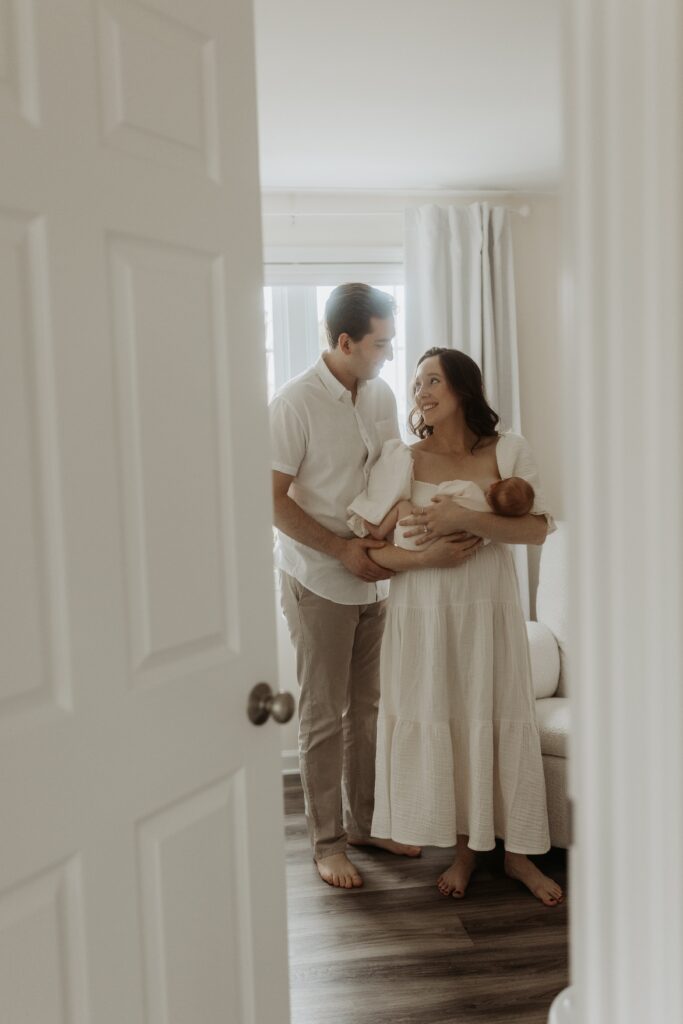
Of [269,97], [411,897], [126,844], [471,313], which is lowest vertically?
[411,897]

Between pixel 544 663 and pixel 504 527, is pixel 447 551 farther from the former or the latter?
pixel 544 663

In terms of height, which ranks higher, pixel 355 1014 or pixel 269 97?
pixel 269 97

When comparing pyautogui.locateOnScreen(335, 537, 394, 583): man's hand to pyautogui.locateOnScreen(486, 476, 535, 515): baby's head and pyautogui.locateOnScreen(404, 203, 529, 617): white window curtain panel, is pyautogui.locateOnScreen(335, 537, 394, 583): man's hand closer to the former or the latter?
pyautogui.locateOnScreen(486, 476, 535, 515): baby's head

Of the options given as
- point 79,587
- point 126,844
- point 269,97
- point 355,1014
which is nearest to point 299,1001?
point 355,1014

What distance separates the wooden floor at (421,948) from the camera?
2.13 metres

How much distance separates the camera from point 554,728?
117 inches

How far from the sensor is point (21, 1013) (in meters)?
1.00

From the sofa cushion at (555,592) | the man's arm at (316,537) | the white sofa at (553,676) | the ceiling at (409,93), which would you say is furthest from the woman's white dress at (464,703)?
the ceiling at (409,93)

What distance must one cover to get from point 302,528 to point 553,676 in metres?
1.16

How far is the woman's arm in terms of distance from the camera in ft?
8.29

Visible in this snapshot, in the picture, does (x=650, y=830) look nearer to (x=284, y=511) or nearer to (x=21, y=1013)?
(x=21, y=1013)

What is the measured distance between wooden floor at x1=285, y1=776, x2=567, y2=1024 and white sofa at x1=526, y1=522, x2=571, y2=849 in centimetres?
19

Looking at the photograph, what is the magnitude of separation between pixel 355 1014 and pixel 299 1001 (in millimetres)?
146

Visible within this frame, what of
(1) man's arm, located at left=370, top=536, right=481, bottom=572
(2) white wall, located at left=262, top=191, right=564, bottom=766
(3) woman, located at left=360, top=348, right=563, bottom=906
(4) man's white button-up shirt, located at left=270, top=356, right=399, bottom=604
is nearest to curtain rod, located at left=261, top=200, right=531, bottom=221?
(2) white wall, located at left=262, top=191, right=564, bottom=766
